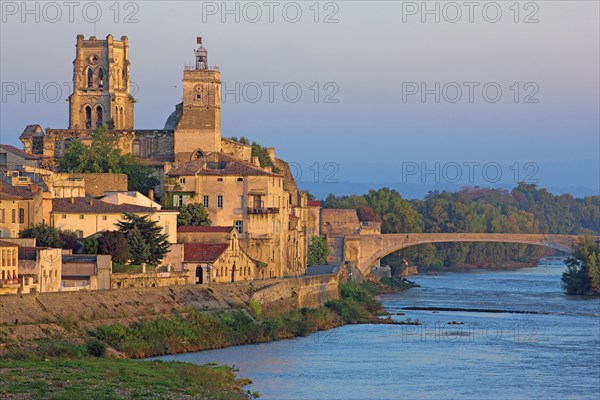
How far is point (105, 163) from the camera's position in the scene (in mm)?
73062

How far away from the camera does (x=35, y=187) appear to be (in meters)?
61.6

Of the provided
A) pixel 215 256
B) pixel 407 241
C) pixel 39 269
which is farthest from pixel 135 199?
pixel 407 241

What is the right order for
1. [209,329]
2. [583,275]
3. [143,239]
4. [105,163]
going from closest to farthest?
[209,329] < [143,239] < [105,163] < [583,275]

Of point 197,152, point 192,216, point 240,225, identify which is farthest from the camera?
point 197,152

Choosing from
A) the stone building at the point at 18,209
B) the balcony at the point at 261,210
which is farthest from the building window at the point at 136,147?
the stone building at the point at 18,209

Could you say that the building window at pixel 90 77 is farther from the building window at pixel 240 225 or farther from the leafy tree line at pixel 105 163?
the building window at pixel 240 225

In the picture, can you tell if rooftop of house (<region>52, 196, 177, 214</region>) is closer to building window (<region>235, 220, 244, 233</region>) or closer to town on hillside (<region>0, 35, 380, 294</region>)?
town on hillside (<region>0, 35, 380, 294</region>)

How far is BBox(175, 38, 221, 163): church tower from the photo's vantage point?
75.2m

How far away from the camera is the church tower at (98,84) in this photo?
80.5 m

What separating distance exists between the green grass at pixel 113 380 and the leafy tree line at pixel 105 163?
24.8 m

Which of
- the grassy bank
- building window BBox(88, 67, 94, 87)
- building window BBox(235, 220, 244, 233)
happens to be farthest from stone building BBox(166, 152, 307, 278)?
building window BBox(88, 67, 94, 87)

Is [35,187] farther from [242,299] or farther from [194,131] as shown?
[194,131]

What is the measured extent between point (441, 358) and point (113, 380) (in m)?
17.9

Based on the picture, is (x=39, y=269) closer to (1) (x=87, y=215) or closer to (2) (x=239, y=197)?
(1) (x=87, y=215)
